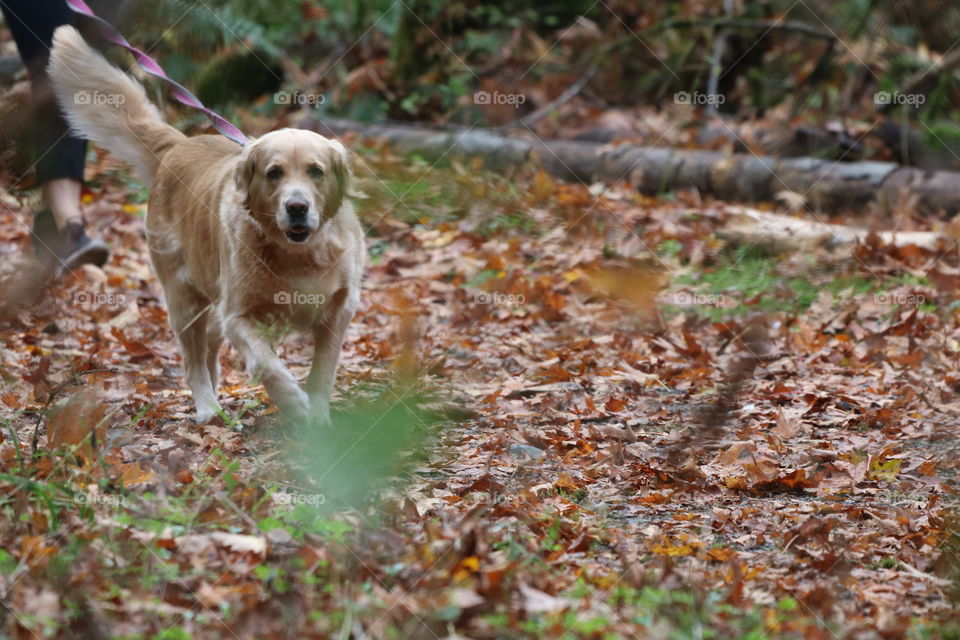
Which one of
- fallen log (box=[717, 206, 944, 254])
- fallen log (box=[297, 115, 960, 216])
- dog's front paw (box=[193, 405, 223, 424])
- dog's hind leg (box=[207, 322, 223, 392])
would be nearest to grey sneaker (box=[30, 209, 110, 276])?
dog's hind leg (box=[207, 322, 223, 392])

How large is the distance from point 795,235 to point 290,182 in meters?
4.56

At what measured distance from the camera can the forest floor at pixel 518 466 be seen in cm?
252

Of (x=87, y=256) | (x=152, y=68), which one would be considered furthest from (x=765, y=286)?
(x=87, y=256)

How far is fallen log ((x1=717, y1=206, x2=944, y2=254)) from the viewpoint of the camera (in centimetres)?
762

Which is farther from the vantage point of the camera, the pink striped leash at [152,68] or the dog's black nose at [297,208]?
the pink striped leash at [152,68]

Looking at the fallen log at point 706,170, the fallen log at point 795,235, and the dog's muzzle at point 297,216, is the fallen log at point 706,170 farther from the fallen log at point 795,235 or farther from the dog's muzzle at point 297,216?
the dog's muzzle at point 297,216

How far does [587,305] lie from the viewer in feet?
23.4

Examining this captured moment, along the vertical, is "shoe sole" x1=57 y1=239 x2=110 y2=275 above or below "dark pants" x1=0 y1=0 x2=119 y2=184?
below

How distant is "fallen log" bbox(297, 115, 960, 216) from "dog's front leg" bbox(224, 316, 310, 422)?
12.5 ft

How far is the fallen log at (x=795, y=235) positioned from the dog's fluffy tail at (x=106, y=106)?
4.39m

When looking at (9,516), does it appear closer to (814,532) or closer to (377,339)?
(814,532)

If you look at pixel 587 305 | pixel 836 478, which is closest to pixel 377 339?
pixel 587 305

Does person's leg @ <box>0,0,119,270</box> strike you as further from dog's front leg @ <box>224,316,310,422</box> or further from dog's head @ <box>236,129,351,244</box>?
dog's front leg @ <box>224,316,310,422</box>

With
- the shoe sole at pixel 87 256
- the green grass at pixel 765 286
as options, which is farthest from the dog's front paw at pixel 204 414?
the green grass at pixel 765 286
